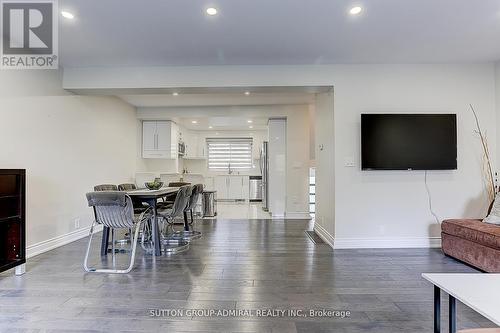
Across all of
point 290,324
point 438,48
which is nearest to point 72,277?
point 290,324

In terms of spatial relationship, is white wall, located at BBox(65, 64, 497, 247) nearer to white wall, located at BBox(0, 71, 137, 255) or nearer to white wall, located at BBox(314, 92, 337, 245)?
white wall, located at BBox(314, 92, 337, 245)

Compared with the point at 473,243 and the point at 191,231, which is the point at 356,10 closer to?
the point at 473,243

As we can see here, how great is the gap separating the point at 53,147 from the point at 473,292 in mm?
Answer: 4752

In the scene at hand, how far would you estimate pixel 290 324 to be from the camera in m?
2.02

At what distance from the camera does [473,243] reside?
3.18 meters

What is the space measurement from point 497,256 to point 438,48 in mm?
2453

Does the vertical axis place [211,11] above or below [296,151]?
above

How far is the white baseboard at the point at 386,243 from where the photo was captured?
3979 millimetres

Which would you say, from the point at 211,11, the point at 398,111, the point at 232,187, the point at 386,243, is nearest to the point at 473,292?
the point at 211,11

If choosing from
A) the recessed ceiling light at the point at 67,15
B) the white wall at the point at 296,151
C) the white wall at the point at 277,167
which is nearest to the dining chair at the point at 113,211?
the recessed ceiling light at the point at 67,15

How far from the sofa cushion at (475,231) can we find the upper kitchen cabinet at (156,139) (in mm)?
5882

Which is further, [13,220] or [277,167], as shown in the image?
[277,167]

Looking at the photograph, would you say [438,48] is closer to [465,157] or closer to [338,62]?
[338,62]
